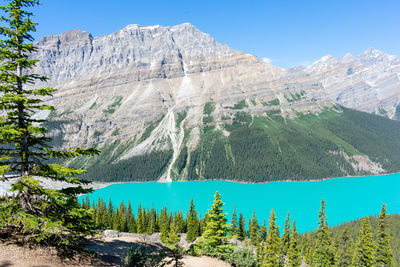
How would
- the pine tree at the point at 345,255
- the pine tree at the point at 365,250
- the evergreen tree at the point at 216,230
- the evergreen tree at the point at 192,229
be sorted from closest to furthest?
the evergreen tree at the point at 216,230 < the pine tree at the point at 365,250 < the pine tree at the point at 345,255 < the evergreen tree at the point at 192,229

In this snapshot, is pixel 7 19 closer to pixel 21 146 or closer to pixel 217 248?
pixel 21 146

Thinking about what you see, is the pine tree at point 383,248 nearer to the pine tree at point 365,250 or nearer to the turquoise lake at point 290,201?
the pine tree at point 365,250

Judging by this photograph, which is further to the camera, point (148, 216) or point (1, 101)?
point (148, 216)

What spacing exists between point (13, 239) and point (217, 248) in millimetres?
20165

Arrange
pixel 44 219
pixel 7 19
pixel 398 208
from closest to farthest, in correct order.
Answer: pixel 44 219
pixel 7 19
pixel 398 208

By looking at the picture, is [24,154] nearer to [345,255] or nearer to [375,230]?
[345,255]

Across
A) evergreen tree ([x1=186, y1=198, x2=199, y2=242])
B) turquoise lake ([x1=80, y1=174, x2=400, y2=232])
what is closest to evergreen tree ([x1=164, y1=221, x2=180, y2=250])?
evergreen tree ([x1=186, y1=198, x2=199, y2=242])

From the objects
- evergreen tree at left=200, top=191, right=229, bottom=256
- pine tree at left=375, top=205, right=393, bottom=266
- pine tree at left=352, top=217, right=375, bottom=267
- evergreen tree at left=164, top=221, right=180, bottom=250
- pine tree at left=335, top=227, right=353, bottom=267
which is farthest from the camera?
pine tree at left=335, top=227, right=353, bottom=267

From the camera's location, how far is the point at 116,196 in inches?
7347

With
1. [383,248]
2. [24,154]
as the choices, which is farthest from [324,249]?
[24,154]

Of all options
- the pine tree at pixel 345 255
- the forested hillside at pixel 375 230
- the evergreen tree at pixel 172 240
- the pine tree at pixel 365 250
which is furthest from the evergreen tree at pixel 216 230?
the forested hillside at pixel 375 230

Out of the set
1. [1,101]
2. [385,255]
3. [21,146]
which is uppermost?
[1,101]

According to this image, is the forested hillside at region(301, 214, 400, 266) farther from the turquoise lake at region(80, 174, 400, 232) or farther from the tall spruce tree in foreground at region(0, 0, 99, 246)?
the tall spruce tree in foreground at region(0, 0, 99, 246)

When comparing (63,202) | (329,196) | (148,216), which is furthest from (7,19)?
(329,196)
